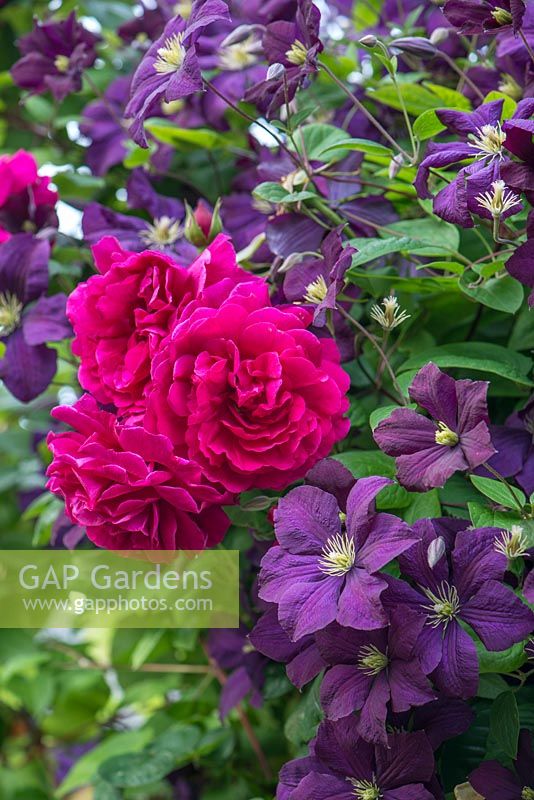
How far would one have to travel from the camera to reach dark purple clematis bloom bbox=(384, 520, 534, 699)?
0.43 meters

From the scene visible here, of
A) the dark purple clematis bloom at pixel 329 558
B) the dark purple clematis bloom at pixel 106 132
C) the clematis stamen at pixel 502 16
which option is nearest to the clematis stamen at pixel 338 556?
the dark purple clematis bloom at pixel 329 558

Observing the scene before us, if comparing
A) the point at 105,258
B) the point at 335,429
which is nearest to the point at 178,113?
the point at 105,258

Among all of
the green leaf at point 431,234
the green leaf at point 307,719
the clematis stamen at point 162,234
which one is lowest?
the green leaf at point 307,719

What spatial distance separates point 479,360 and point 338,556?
16 cm

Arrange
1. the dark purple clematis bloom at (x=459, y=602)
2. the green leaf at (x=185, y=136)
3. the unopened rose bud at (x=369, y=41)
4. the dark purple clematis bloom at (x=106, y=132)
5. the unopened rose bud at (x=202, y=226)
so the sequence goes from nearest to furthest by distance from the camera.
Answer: the dark purple clematis bloom at (x=459, y=602) < the unopened rose bud at (x=369, y=41) < the unopened rose bud at (x=202, y=226) < the green leaf at (x=185, y=136) < the dark purple clematis bloom at (x=106, y=132)

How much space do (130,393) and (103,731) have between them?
733 mm

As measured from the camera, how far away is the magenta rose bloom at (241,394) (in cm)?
50

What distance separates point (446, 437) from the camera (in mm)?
460

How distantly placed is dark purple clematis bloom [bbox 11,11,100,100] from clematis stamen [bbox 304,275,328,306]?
0.39m

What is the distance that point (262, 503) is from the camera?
0.54m

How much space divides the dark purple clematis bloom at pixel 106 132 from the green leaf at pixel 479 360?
44 cm

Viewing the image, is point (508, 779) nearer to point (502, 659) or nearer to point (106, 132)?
point (502, 659)

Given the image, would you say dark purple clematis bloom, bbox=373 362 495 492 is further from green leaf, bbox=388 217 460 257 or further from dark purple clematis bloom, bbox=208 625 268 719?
dark purple clematis bloom, bbox=208 625 268 719

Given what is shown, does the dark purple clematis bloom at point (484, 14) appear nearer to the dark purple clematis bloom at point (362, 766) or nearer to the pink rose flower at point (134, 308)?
the pink rose flower at point (134, 308)
